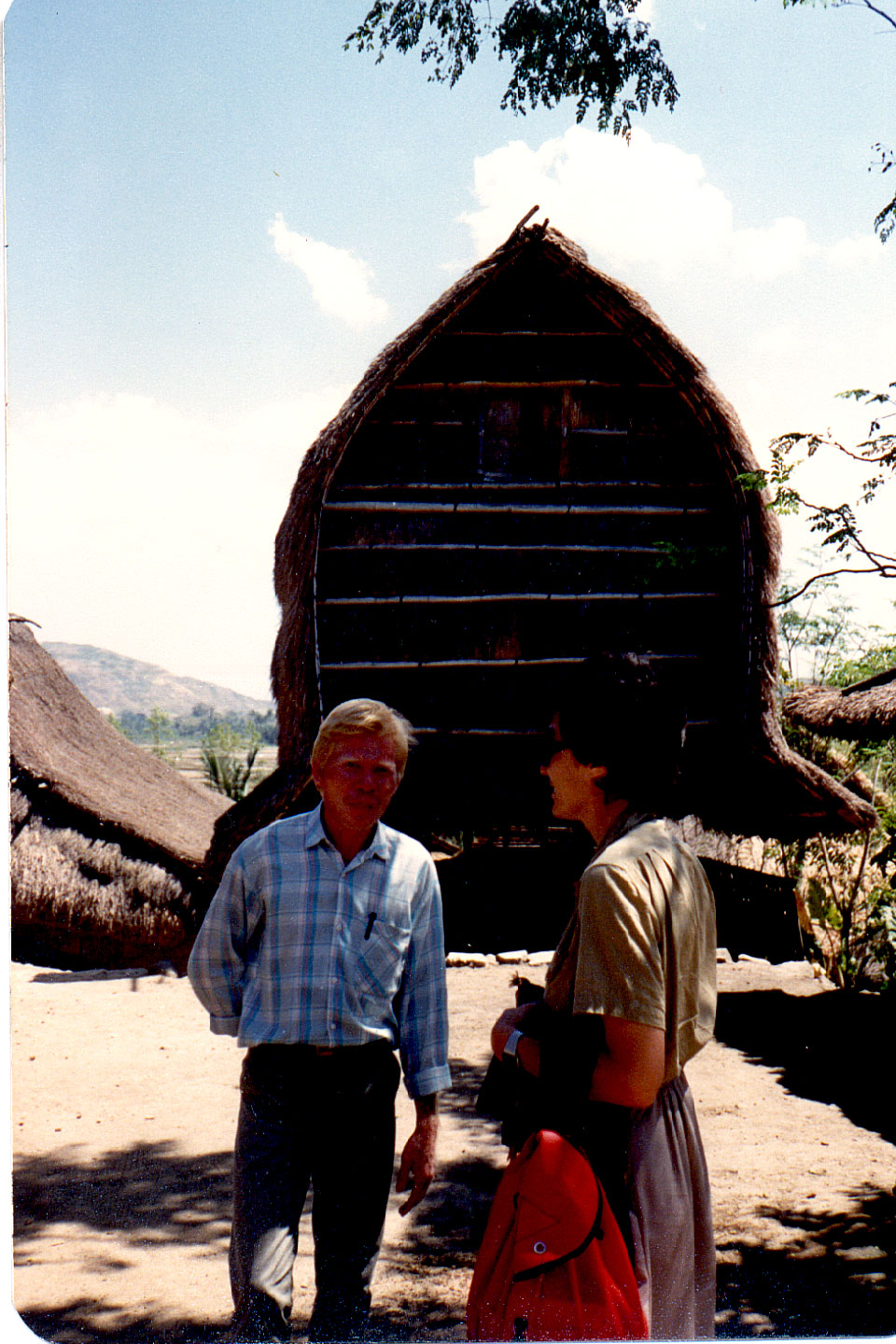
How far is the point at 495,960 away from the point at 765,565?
4779 mm

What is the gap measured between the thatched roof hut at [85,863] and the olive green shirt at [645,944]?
3.70 m

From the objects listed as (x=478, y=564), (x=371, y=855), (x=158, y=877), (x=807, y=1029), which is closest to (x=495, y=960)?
(x=807, y=1029)

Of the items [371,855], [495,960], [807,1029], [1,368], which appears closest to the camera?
[371,855]

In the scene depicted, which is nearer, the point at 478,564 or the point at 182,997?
the point at 478,564

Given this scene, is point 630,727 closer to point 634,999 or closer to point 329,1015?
point 634,999

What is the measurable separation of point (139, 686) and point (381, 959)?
2.81 m

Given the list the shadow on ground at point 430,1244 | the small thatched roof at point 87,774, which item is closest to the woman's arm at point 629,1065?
the shadow on ground at point 430,1244

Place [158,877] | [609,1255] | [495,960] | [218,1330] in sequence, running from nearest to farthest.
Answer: [609,1255] < [218,1330] < [158,877] < [495,960]

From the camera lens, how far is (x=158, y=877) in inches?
194

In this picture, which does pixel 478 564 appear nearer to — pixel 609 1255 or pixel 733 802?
pixel 733 802

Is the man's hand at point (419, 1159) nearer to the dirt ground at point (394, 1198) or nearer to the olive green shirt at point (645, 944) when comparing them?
the olive green shirt at point (645, 944)

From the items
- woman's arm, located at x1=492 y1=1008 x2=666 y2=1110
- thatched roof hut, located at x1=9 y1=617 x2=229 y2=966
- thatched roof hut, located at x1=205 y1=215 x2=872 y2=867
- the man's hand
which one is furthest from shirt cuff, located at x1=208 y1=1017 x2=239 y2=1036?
thatched roof hut, located at x1=9 y1=617 x2=229 y2=966

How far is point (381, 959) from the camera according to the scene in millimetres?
2098

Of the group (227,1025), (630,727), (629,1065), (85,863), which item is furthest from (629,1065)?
(85,863)
